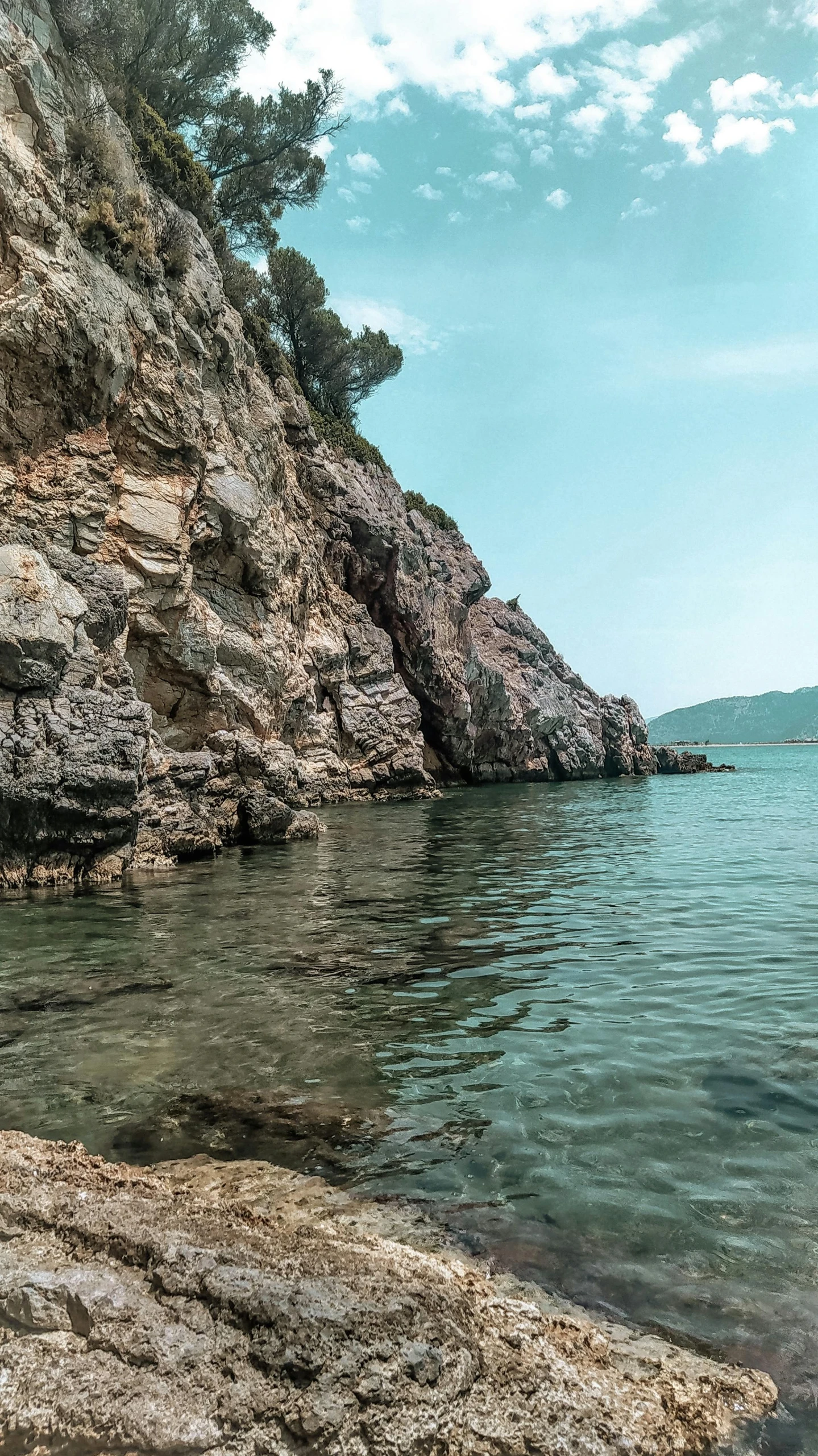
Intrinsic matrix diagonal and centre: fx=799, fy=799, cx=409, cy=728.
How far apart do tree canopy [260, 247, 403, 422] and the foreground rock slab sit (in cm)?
4191

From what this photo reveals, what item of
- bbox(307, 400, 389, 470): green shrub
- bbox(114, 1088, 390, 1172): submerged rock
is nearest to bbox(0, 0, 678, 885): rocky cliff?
bbox(307, 400, 389, 470): green shrub

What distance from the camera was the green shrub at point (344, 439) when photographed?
129 ft

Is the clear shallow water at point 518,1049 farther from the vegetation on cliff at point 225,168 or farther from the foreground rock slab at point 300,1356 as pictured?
the vegetation on cliff at point 225,168

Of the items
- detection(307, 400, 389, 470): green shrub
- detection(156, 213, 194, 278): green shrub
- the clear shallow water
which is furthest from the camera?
detection(307, 400, 389, 470): green shrub

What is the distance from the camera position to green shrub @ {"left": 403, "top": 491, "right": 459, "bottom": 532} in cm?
5112

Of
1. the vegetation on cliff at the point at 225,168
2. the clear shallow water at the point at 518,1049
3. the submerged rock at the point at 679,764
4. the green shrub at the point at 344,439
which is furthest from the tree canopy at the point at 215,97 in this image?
the submerged rock at the point at 679,764

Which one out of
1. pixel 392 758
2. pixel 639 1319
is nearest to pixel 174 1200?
pixel 639 1319

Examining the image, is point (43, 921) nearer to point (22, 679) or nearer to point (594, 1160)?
point (22, 679)

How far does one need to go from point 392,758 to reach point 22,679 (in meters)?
24.1

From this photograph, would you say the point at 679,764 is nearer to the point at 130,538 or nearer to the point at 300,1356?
the point at 130,538

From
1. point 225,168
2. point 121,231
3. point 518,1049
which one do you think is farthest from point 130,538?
point 225,168

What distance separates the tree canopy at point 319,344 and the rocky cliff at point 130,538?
28.6 feet

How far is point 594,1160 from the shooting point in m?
4.25

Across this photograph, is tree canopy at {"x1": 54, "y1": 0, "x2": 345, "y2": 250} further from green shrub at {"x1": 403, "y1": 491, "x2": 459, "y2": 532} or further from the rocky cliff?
green shrub at {"x1": 403, "y1": 491, "x2": 459, "y2": 532}
